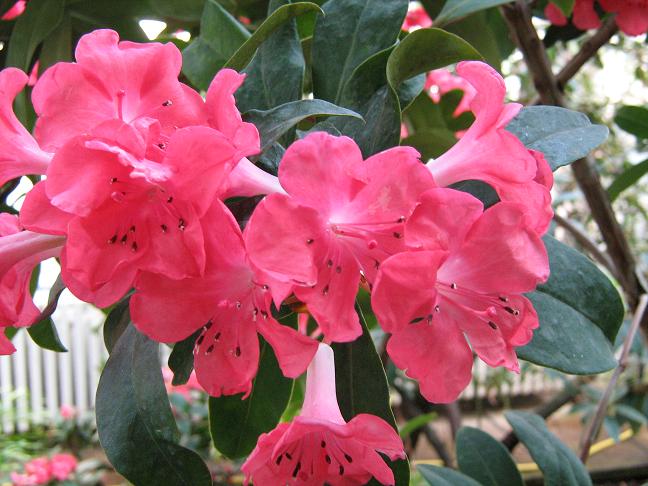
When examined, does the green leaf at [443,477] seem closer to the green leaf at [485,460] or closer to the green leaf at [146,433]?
the green leaf at [485,460]

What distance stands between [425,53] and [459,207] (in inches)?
7.5

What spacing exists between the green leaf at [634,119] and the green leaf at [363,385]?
30.9 inches

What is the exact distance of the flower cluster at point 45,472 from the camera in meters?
2.94

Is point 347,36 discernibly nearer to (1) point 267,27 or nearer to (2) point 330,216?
(1) point 267,27

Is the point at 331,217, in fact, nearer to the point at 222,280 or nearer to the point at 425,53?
the point at 222,280

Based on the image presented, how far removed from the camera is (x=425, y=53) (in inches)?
22.5

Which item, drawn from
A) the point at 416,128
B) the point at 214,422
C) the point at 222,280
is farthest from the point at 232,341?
the point at 416,128

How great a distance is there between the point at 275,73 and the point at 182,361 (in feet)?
0.88

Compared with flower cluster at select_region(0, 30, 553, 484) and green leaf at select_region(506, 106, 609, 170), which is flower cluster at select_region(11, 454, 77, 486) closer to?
flower cluster at select_region(0, 30, 553, 484)

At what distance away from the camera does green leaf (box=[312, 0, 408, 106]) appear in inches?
25.7

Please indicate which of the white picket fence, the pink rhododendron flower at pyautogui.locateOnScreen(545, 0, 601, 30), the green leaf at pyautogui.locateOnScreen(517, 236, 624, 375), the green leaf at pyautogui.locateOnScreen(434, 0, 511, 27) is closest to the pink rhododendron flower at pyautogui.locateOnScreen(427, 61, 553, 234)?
the green leaf at pyautogui.locateOnScreen(517, 236, 624, 375)

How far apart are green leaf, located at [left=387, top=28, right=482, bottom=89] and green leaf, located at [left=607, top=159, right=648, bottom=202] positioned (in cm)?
69

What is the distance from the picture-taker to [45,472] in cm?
298

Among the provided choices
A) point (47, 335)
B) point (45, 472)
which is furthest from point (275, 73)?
point (45, 472)
